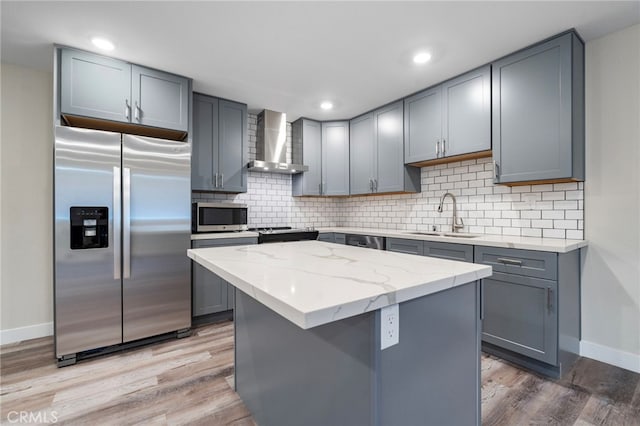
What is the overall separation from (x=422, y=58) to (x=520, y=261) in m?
1.85

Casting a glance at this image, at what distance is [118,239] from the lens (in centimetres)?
238

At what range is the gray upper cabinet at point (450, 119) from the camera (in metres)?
2.62

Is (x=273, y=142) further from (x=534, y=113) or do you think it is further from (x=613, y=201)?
(x=613, y=201)

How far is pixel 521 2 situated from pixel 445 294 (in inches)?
77.9

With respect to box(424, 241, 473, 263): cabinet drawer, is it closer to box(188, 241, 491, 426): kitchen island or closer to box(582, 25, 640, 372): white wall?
box(582, 25, 640, 372): white wall

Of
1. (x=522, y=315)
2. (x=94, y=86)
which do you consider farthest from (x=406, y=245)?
(x=94, y=86)

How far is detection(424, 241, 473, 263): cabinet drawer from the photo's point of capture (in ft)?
7.97

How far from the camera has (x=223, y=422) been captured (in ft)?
5.31

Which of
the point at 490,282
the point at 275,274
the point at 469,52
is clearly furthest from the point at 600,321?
the point at 275,274

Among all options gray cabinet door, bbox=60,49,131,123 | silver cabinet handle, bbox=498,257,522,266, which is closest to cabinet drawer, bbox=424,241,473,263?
silver cabinet handle, bbox=498,257,522,266

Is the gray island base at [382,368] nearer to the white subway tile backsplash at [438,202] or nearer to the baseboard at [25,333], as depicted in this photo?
the white subway tile backsplash at [438,202]

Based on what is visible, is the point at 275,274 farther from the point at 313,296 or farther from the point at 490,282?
the point at 490,282

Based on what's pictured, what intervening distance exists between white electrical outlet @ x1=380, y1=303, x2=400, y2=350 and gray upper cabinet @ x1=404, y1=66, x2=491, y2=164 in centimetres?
230

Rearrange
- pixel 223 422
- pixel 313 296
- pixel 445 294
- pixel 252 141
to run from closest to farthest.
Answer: pixel 313 296
pixel 445 294
pixel 223 422
pixel 252 141
